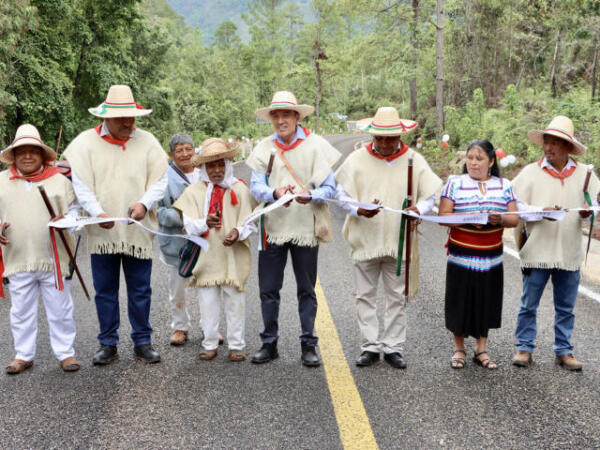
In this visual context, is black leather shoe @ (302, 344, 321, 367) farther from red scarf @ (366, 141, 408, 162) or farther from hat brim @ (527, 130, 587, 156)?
hat brim @ (527, 130, 587, 156)

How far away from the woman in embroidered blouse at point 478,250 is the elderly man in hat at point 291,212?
104cm

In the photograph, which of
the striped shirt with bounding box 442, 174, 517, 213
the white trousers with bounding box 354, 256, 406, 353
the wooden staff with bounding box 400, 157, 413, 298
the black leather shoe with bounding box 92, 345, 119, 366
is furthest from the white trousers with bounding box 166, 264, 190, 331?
the striped shirt with bounding box 442, 174, 517, 213

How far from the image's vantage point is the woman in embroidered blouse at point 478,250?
15.3ft

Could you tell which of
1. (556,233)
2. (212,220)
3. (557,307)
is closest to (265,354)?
(212,220)

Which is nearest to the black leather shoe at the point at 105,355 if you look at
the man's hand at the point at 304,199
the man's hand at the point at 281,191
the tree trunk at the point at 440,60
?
the man's hand at the point at 281,191

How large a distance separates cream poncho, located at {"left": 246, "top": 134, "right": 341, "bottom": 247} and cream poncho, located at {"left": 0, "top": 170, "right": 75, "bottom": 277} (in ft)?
5.68

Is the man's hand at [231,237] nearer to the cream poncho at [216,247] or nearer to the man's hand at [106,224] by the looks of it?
the cream poncho at [216,247]

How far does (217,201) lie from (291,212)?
0.64 m

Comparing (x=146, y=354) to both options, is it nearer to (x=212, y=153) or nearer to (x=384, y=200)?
(x=212, y=153)

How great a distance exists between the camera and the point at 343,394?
13.7ft

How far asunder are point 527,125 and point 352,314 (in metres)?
12.7

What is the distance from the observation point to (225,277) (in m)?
4.91

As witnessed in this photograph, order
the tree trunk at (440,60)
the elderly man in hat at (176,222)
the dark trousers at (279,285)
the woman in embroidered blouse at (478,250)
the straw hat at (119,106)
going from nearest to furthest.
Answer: the woman in embroidered blouse at (478,250) < the straw hat at (119,106) < the dark trousers at (279,285) < the elderly man in hat at (176,222) < the tree trunk at (440,60)

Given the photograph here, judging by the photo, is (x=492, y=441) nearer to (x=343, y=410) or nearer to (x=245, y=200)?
(x=343, y=410)
